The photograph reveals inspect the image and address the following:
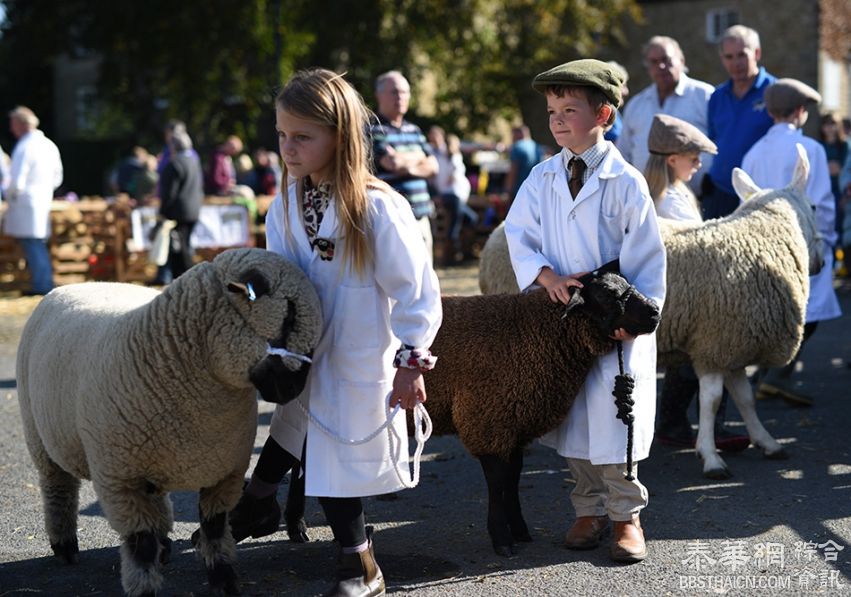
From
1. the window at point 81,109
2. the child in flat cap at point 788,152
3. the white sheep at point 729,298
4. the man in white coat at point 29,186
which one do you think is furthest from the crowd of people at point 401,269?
the window at point 81,109

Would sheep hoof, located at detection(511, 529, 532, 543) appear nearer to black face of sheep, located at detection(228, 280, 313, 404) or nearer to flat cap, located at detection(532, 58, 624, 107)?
black face of sheep, located at detection(228, 280, 313, 404)

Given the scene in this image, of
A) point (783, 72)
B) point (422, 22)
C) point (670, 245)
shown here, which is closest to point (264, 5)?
point (422, 22)

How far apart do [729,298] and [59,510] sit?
10.8 feet

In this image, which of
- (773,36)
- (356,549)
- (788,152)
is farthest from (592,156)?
(773,36)

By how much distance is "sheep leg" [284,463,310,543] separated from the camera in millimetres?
4473

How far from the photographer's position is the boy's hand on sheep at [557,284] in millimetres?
4102

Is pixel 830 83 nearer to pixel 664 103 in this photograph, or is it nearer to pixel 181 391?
pixel 664 103

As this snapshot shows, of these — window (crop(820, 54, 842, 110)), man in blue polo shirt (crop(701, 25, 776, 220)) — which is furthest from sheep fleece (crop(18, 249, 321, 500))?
window (crop(820, 54, 842, 110))

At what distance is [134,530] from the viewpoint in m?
3.63

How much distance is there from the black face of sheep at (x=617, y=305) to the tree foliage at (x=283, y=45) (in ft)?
67.9

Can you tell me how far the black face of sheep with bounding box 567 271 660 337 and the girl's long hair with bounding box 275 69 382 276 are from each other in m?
0.93

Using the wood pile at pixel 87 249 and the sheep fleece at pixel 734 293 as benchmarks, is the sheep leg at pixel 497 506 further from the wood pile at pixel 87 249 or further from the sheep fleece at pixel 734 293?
the wood pile at pixel 87 249

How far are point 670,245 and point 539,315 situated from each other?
1.41 m

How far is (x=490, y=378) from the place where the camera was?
4.30 metres
